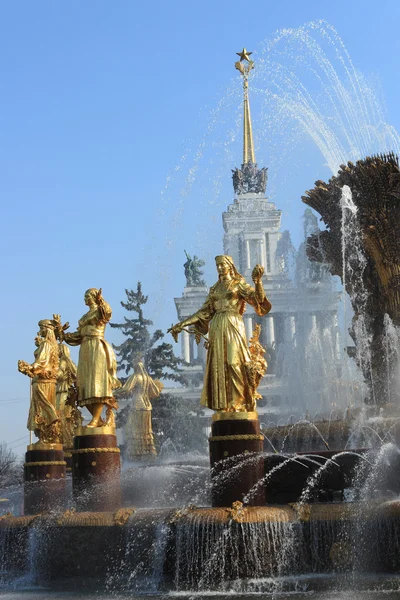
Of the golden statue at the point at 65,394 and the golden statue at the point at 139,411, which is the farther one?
the golden statue at the point at 139,411

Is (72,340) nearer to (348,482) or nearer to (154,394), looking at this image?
(348,482)

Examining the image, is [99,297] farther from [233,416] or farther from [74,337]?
[233,416]

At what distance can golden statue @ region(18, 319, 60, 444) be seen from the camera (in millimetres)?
13516

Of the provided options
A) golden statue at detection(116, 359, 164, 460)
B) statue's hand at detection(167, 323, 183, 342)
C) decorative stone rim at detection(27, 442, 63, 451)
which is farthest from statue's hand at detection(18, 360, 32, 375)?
golden statue at detection(116, 359, 164, 460)

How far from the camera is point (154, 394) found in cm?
2378

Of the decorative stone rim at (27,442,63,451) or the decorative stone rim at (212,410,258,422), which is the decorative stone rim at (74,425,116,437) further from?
the decorative stone rim at (27,442,63,451)

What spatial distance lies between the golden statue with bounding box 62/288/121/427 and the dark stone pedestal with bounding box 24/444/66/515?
2303 millimetres

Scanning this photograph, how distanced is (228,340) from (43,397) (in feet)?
16.3

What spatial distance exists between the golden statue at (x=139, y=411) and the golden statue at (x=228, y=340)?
13.1 metres

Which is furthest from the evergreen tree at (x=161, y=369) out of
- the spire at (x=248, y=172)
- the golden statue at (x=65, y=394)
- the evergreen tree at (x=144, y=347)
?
the spire at (x=248, y=172)

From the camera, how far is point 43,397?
1362 centimetres

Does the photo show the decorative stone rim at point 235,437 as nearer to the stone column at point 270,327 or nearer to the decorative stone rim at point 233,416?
the decorative stone rim at point 233,416

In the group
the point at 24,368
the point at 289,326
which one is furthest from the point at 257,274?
the point at 289,326

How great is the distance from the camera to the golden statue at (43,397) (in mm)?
13516
